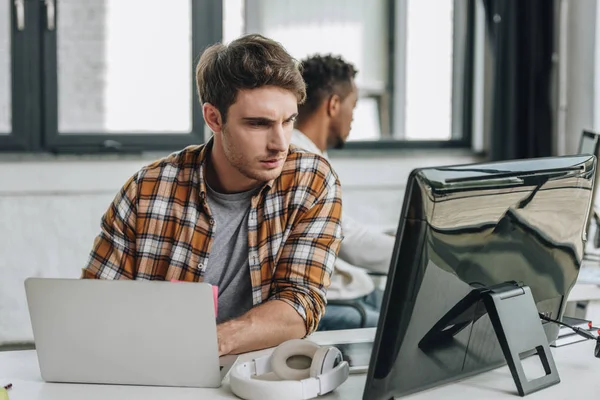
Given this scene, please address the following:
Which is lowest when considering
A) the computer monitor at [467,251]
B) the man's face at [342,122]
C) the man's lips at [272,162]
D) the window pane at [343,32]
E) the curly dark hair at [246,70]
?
the computer monitor at [467,251]

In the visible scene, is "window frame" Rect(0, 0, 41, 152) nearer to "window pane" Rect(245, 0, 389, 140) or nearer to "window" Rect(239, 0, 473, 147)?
"window pane" Rect(245, 0, 389, 140)

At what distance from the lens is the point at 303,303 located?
1.63 metres

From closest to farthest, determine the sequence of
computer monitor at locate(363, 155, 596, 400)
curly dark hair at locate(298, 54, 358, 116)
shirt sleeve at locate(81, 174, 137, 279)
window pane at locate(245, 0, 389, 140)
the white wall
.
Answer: computer monitor at locate(363, 155, 596, 400) → shirt sleeve at locate(81, 174, 137, 279) → curly dark hair at locate(298, 54, 358, 116) → the white wall → window pane at locate(245, 0, 389, 140)

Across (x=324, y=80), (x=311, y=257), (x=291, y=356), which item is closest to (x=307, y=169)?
(x=311, y=257)

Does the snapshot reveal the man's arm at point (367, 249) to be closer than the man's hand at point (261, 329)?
No

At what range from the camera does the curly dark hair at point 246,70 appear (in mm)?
1738

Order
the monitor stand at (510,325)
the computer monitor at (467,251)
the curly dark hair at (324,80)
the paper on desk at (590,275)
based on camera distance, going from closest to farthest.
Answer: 1. the computer monitor at (467,251)
2. the monitor stand at (510,325)
3. the paper on desk at (590,275)
4. the curly dark hair at (324,80)

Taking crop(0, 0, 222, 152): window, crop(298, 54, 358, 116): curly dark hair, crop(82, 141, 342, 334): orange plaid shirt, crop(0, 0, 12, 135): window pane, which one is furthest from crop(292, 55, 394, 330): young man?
crop(0, 0, 12, 135): window pane

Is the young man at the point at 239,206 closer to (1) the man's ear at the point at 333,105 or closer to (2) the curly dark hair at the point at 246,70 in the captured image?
(2) the curly dark hair at the point at 246,70

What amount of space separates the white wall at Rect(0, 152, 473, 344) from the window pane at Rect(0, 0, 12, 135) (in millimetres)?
209

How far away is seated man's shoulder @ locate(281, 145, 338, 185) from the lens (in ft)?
5.88

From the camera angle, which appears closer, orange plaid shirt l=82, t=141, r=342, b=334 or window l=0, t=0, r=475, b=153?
orange plaid shirt l=82, t=141, r=342, b=334

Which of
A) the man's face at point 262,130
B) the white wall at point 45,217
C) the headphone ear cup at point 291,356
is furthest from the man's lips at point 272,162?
the white wall at point 45,217

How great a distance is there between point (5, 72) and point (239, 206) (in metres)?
2.03
